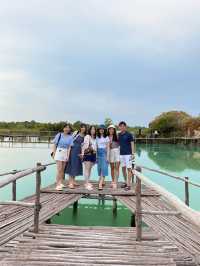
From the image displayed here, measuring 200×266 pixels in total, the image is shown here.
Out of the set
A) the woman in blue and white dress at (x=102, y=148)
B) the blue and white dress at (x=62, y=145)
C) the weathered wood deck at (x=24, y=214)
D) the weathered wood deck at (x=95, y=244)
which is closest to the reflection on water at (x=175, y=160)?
the woman in blue and white dress at (x=102, y=148)

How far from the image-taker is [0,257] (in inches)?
116

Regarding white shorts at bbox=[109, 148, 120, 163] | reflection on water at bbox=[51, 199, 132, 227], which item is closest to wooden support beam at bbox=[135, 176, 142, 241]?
white shorts at bbox=[109, 148, 120, 163]

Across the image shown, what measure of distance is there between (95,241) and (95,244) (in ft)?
0.37

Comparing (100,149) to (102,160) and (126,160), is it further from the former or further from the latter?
(126,160)

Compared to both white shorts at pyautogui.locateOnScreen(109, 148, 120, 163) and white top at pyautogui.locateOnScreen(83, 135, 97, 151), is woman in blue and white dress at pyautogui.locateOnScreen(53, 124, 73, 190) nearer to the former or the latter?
white top at pyautogui.locateOnScreen(83, 135, 97, 151)

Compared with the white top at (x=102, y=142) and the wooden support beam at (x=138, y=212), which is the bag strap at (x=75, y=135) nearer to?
the white top at (x=102, y=142)

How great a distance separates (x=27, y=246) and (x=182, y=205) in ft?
6.11

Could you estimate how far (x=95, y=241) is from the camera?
3465mm

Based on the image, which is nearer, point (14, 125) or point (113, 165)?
point (113, 165)

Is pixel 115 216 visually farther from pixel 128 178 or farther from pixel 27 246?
pixel 27 246

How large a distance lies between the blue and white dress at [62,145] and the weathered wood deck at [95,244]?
1070 millimetres

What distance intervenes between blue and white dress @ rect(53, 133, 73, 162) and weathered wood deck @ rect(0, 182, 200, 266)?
1070 mm

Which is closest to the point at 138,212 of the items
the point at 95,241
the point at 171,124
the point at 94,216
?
the point at 95,241

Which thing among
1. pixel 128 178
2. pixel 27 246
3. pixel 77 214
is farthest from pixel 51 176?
pixel 27 246
